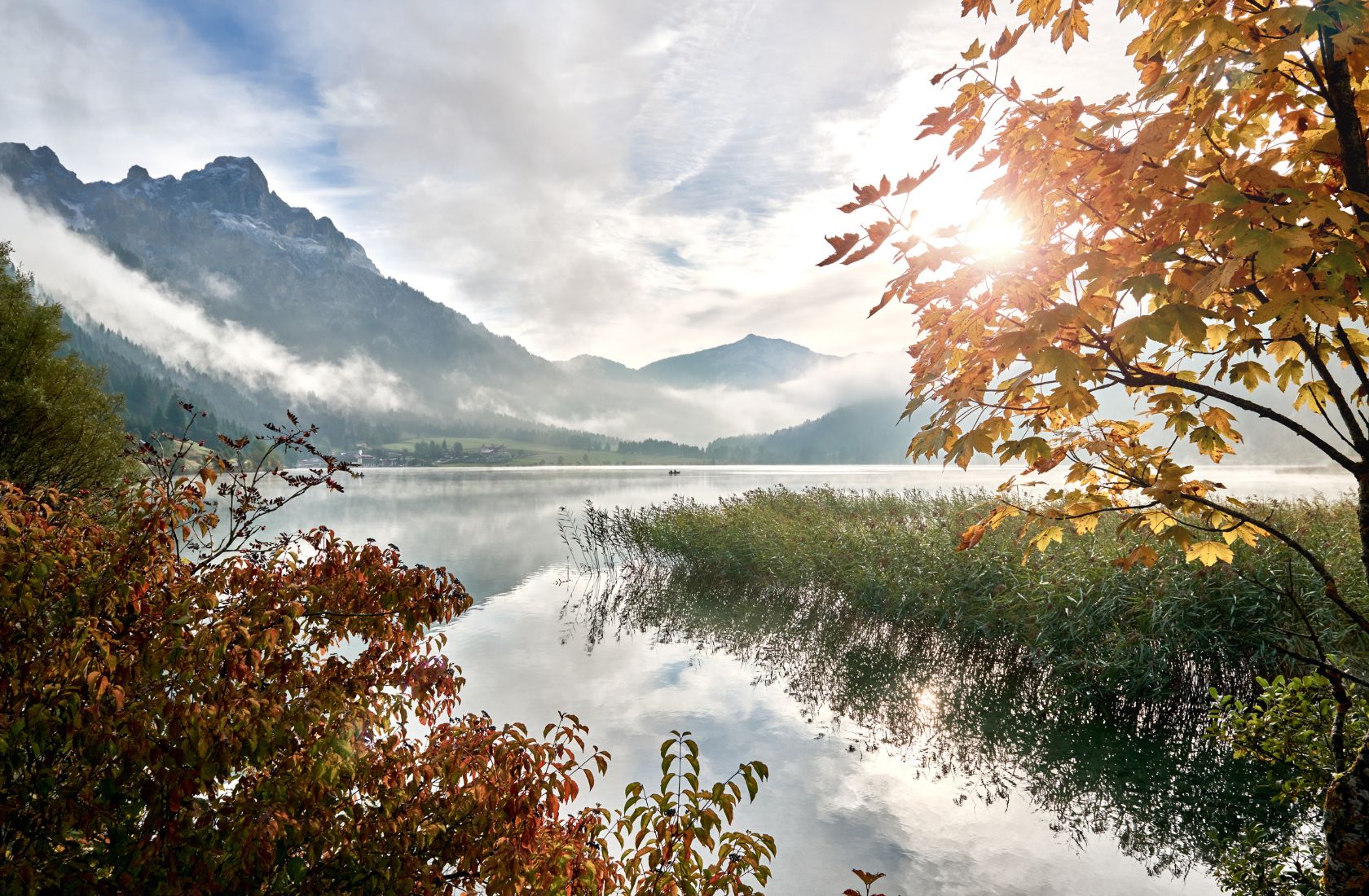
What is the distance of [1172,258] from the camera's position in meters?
2.81

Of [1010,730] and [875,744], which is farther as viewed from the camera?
[1010,730]

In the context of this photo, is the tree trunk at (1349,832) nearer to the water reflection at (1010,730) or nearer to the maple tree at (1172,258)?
the maple tree at (1172,258)

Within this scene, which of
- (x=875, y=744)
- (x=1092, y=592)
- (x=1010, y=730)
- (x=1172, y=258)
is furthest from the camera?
(x=1092, y=592)

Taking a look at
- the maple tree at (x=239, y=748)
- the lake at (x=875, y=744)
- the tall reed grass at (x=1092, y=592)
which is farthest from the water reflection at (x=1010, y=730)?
the maple tree at (x=239, y=748)

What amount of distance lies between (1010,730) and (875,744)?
2.58 m

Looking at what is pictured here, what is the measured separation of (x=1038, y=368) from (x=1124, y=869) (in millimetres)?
7803

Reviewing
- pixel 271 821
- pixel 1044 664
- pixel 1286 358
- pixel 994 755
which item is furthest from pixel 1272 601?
pixel 271 821

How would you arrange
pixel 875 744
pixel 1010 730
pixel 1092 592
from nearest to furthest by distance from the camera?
pixel 875 744
pixel 1010 730
pixel 1092 592

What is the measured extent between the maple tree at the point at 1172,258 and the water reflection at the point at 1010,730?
6.13 m

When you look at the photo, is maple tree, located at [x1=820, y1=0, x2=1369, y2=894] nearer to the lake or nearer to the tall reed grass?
the tall reed grass

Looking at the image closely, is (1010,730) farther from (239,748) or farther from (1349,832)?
(239,748)

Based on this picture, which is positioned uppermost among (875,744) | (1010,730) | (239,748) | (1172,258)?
(1172,258)

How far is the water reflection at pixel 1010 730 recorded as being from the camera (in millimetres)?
8445

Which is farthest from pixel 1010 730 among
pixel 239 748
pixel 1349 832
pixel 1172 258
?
pixel 239 748
